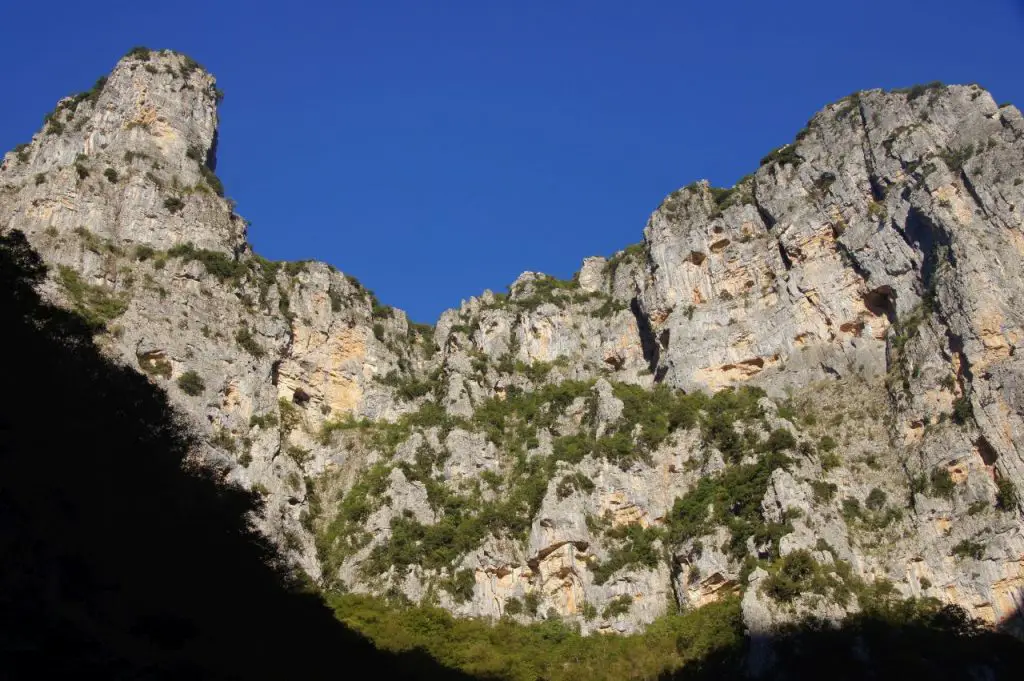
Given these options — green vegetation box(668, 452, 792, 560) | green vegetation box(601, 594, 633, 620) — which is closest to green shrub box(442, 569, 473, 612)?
green vegetation box(601, 594, 633, 620)

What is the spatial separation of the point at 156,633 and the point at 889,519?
35315 mm

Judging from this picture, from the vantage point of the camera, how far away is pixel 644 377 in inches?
2462

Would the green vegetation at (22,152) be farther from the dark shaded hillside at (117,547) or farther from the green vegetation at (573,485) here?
the green vegetation at (573,485)

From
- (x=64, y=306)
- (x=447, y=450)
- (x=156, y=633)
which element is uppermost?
(x=64, y=306)

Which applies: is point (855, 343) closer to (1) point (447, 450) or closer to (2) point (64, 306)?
(1) point (447, 450)

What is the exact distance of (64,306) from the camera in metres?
46.1

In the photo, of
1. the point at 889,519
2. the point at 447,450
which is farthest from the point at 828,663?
the point at 447,450

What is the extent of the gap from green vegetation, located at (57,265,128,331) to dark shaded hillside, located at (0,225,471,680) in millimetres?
3089

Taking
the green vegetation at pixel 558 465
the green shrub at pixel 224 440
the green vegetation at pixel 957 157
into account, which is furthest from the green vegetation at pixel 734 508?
the green shrub at pixel 224 440

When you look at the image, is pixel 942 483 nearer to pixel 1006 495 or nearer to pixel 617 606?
pixel 1006 495

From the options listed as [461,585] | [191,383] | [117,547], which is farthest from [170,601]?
[191,383]

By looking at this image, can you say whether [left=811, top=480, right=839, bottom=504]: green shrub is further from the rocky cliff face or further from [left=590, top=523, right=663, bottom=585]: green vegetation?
[left=590, top=523, right=663, bottom=585]: green vegetation

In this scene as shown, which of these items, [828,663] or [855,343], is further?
[855,343]

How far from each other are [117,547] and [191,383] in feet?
83.5
